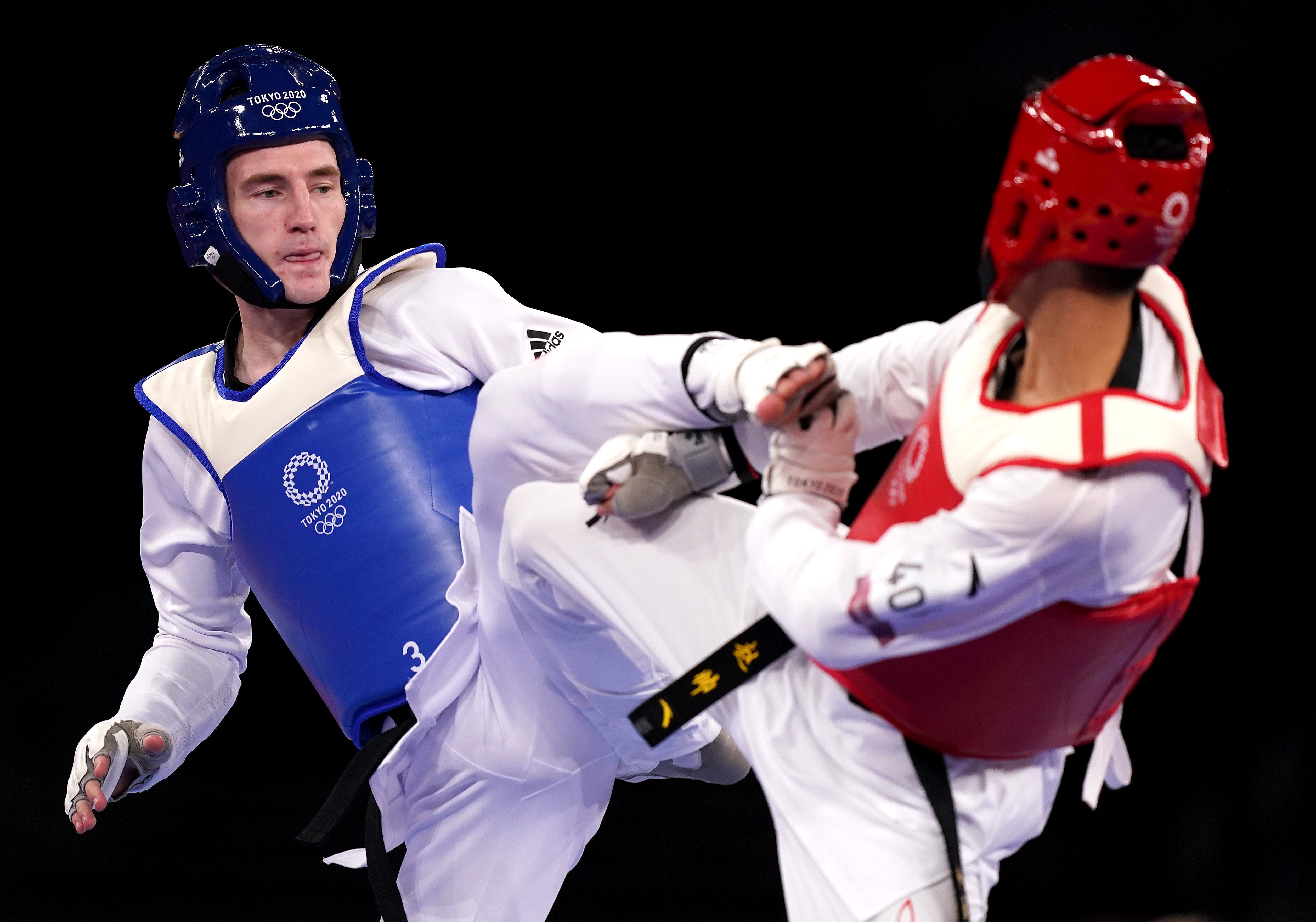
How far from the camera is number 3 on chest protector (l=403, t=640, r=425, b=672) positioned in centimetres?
273

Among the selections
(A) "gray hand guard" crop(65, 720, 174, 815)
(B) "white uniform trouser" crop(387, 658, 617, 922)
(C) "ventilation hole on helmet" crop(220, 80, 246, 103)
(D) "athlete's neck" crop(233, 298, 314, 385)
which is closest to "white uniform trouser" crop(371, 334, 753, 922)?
(B) "white uniform trouser" crop(387, 658, 617, 922)

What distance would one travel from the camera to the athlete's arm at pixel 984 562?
5.11 feet

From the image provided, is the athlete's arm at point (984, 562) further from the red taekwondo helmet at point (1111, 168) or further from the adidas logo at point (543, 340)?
the adidas logo at point (543, 340)

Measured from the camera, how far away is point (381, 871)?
8.92ft

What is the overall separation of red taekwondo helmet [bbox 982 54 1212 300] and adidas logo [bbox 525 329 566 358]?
1285mm

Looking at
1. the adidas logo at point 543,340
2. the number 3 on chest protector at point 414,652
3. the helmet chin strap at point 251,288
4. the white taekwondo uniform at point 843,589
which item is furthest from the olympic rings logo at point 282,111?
the number 3 on chest protector at point 414,652

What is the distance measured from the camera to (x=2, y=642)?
4.41 m

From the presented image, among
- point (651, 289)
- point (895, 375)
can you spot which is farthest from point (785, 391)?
point (651, 289)

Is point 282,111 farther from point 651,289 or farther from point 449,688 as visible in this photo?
point 651,289

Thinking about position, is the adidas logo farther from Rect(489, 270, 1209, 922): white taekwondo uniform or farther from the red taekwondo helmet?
the red taekwondo helmet

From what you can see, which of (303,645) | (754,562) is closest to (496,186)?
(303,645)

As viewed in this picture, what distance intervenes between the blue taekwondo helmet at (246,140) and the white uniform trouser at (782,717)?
3.39 feet

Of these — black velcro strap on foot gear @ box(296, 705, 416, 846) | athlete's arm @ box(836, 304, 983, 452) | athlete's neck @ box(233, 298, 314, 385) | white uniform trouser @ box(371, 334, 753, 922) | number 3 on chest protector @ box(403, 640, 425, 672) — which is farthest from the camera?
athlete's neck @ box(233, 298, 314, 385)

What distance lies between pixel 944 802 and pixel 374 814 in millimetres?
1339
